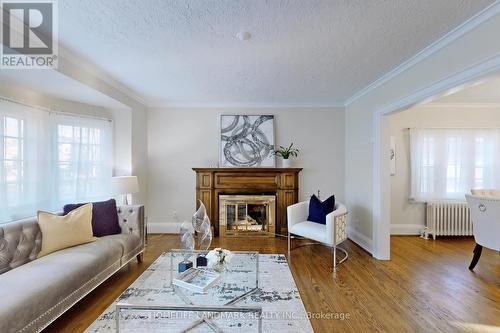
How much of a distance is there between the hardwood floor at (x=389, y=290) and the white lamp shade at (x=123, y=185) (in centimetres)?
99

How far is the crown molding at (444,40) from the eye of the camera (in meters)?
1.83

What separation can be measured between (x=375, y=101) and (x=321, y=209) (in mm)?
1780

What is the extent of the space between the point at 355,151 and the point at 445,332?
2783 millimetres

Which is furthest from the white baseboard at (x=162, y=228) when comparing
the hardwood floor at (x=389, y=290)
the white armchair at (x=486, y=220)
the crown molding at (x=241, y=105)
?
the white armchair at (x=486, y=220)

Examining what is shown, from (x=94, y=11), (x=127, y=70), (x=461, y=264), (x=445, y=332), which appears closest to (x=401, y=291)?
(x=445, y=332)

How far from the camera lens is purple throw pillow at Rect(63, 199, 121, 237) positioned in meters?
2.87

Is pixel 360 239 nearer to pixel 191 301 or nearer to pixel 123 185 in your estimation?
pixel 191 301

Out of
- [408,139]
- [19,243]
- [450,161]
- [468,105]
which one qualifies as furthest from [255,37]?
[468,105]

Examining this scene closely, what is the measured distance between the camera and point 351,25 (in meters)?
2.02

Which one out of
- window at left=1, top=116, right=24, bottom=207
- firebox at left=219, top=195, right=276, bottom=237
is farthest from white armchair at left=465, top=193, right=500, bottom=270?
window at left=1, top=116, right=24, bottom=207

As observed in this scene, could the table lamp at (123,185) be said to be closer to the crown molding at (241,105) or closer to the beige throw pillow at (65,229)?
the beige throw pillow at (65,229)

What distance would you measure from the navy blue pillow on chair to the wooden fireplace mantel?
2.31 ft

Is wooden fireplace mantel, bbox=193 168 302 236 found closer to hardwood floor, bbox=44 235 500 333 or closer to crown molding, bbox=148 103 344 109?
Result: hardwood floor, bbox=44 235 500 333

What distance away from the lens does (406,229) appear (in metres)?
4.48
